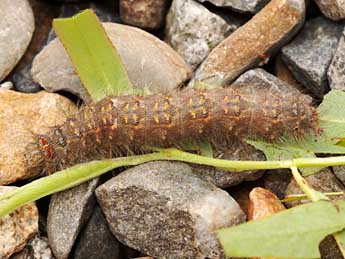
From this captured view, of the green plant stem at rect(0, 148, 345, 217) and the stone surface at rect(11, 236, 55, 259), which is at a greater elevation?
the green plant stem at rect(0, 148, 345, 217)

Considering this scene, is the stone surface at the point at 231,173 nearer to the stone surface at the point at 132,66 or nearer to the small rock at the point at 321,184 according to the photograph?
the small rock at the point at 321,184

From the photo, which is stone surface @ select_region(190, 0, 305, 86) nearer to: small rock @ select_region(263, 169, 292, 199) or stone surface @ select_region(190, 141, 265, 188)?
stone surface @ select_region(190, 141, 265, 188)

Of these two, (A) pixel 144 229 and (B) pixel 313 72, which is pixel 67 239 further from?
(B) pixel 313 72

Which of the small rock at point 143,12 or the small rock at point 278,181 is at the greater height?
the small rock at point 143,12

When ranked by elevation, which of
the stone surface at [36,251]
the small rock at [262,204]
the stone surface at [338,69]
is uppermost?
the stone surface at [338,69]

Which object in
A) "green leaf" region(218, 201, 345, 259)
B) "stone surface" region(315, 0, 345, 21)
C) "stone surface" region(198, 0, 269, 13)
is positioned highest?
"stone surface" region(315, 0, 345, 21)

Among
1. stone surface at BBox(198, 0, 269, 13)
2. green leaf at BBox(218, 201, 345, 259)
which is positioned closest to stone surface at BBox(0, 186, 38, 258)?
Answer: green leaf at BBox(218, 201, 345, 259)

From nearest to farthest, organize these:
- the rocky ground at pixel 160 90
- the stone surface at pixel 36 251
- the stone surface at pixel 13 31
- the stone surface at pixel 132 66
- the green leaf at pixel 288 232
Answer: the green leaf at pixel 288 232, the rocky ground at pixel 160 90, the stone surface at pixel 36 251, the stone surface at pixel 132 66, the stone surface at pixel 13 31

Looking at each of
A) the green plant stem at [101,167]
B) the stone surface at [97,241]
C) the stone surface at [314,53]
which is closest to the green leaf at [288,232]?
the green plant stem at [101,167]
